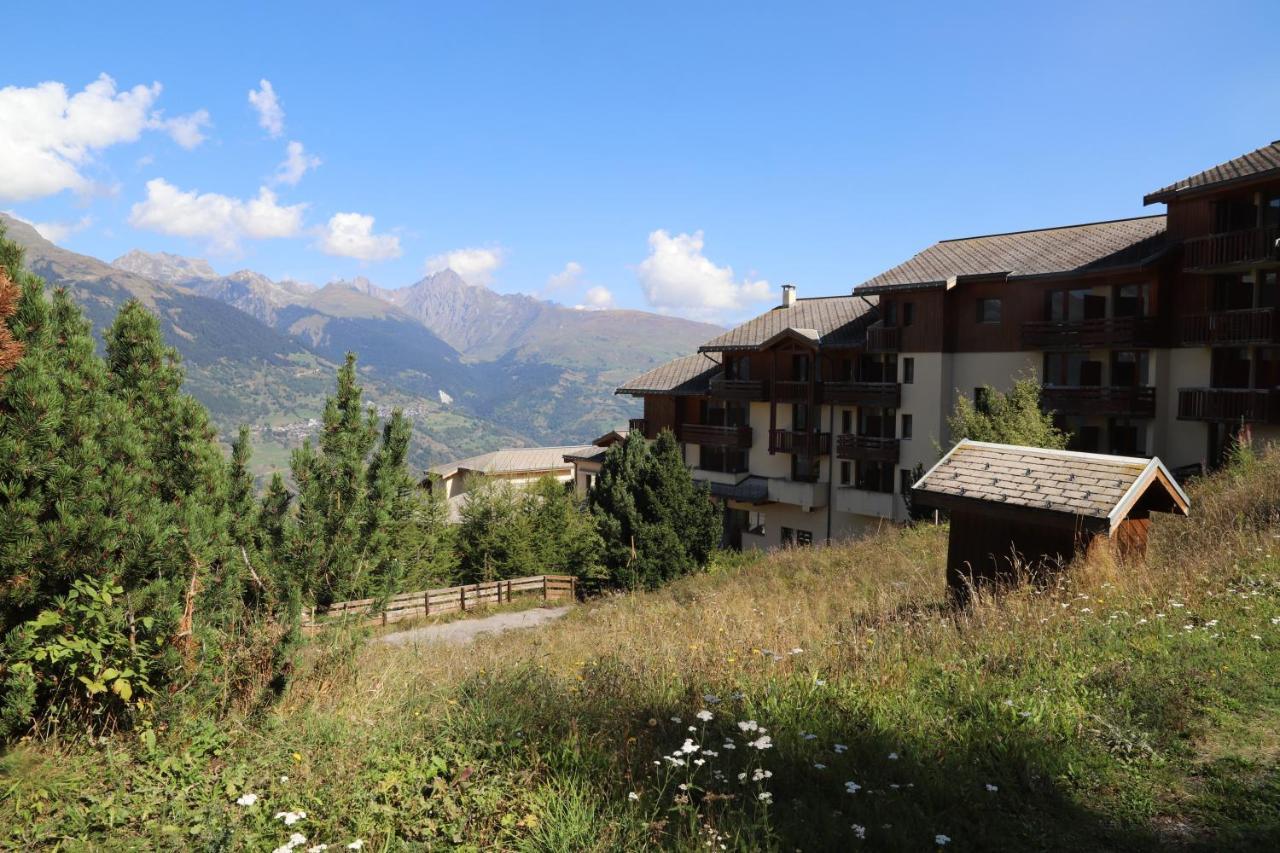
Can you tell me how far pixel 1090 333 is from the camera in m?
28.4

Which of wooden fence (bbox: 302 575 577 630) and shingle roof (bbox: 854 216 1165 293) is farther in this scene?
shingle roof (bbox: 854 216 1165 293)

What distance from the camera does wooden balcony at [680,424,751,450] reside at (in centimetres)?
3994

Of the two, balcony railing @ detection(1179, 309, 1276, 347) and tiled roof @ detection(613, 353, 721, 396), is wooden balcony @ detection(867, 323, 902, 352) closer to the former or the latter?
tiled roof @ detection(613, 353, 721, 396)

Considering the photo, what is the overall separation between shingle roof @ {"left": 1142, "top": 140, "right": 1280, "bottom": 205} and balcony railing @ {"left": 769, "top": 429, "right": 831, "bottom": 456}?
53.0 ft

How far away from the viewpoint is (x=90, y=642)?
5719 mm

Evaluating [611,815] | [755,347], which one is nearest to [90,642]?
[611,815]

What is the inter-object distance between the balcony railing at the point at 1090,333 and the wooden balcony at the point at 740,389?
12454 mm

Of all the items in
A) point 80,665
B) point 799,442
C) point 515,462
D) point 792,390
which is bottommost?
point 515,462

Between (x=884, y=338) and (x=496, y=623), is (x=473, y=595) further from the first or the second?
(x=884, y=338)

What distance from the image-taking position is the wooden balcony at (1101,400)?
27.3 m

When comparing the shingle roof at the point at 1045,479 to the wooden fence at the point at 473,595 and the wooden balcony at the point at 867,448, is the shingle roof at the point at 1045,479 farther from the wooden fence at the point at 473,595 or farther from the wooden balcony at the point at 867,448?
the wooden balcony at the point at 867,448

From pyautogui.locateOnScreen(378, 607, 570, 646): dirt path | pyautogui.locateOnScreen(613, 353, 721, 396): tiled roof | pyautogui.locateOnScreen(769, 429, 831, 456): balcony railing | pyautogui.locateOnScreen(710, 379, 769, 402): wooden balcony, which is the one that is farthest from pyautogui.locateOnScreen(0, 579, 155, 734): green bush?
pyautogui.locateOnScreen(613, 353, 721, 396): tiled roof

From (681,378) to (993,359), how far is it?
1742 centimetres

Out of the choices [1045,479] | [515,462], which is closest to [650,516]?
[1045,479]
